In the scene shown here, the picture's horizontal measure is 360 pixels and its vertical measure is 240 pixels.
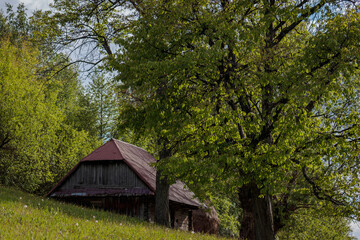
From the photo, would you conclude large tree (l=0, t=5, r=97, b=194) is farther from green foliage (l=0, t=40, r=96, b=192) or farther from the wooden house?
the wooden house

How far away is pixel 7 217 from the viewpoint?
28.9 ft

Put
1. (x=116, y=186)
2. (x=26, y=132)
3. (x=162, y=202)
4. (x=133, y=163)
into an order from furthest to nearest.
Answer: (x=26, y=132) → (x=133, y=163) → (x=116, y=186) → (x=162, y=202)

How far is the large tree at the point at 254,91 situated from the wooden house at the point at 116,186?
30.8 feet

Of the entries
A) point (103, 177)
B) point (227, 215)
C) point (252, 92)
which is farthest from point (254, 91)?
→ point (227, 215)

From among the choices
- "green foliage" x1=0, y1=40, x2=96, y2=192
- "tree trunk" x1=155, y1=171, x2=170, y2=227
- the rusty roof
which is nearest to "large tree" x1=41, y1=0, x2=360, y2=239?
"tree trunk" x1=155, y1=171, x2=170, y2=227

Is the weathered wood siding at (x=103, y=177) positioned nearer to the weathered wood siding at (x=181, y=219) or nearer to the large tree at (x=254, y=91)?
the weathered wood siding at (x=181, y=219)

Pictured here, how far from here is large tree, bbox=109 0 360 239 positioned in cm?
1255

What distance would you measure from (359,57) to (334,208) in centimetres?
808

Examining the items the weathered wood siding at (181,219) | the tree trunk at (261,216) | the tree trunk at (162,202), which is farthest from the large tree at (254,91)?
the weathered wood siding at (181,219)

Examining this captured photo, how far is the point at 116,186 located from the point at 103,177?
4.52 ft

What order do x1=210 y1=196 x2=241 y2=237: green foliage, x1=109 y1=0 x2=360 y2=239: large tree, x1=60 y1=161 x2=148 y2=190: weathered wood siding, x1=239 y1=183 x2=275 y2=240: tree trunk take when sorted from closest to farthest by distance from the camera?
1. x1=109 y1=0 x2=360 y2=239: large tree
2. x1=239 y1=183 x2=275 y2=240: tree trunk
3. x1=60 y1=161 x2=148 y2=190: weathered wood siding
4. x1=210 y1=196 x2=241 y2=237: green foliage

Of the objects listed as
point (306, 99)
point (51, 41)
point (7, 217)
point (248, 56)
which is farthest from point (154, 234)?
point (51, 41)

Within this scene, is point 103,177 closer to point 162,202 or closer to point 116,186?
point 116,186

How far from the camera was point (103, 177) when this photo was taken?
26016 mm
